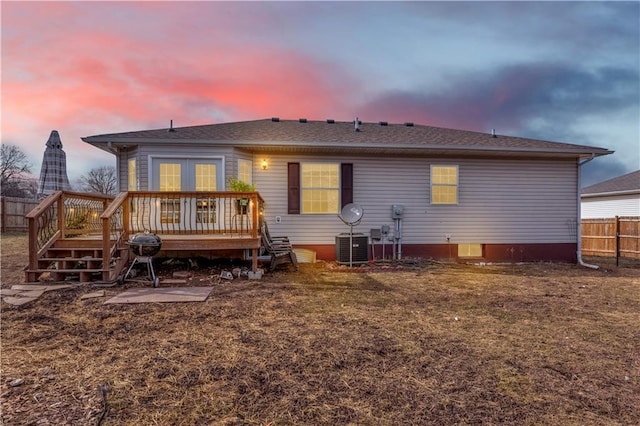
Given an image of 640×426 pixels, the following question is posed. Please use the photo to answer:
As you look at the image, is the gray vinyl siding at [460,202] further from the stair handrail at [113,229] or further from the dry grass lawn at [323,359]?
the dry grass lawn at [323,359]

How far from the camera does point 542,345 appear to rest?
3.23 meters

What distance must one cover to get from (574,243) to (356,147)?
6836mm

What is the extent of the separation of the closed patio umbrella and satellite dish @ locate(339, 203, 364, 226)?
10611 mm

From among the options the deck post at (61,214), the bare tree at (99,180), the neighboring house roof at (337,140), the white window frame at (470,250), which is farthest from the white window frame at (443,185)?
the bare tree at (99,180)

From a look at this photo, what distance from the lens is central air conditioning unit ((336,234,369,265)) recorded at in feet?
26.9

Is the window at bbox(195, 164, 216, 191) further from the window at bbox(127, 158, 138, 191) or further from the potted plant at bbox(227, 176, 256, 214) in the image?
the window at bbox(127, 158, 138, 191)

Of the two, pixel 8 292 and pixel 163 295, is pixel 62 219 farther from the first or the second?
pixel 163 295

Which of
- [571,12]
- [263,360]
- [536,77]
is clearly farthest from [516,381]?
[536,77]

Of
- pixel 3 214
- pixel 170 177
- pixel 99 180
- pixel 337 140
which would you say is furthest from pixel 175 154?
pixel 99 180

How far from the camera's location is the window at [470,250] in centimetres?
931

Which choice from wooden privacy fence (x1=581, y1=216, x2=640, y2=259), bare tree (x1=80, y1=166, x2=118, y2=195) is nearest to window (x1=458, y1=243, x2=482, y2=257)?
wooden privacy fence (x1=581, y1=216, x2=640, y2=259)

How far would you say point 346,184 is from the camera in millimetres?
8664

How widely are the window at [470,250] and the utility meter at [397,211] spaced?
2.08 metres

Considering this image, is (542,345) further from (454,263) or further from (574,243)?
(574,243)
